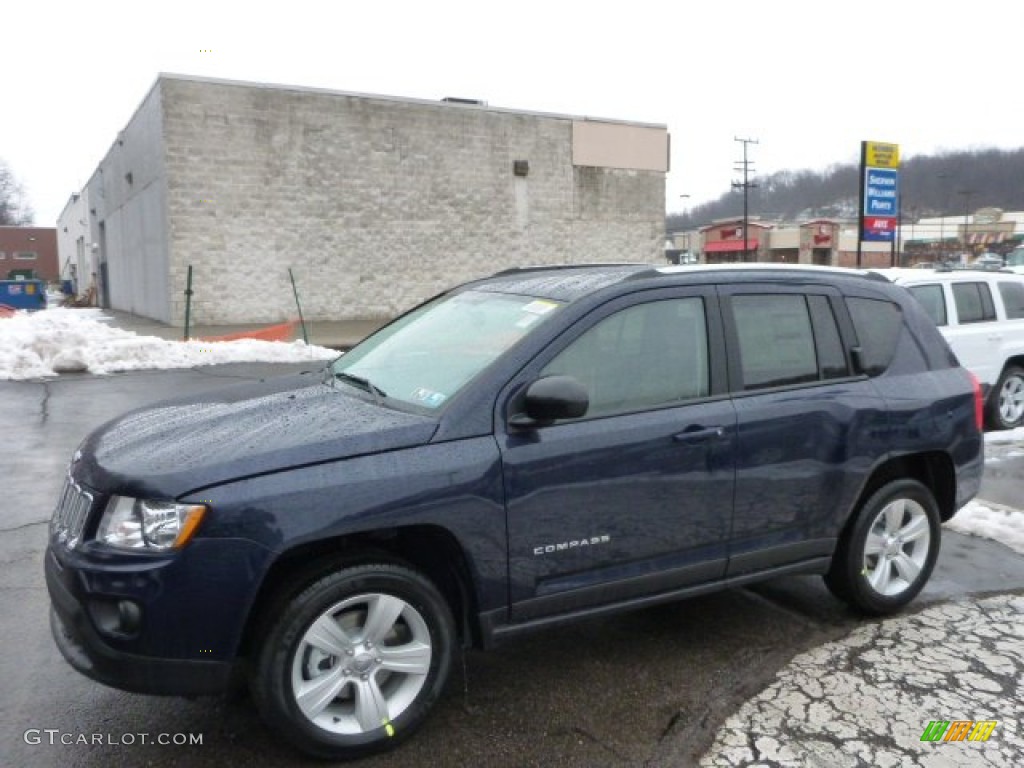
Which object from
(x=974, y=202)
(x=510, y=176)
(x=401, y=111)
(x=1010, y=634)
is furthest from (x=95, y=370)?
(x=974, y=202)

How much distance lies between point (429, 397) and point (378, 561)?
0.69 metres

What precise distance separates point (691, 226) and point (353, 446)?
98876 mm

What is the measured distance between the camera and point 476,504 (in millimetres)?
2992

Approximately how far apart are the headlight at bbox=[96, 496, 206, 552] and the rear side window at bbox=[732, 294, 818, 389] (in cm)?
241

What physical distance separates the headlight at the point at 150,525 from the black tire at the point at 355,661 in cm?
44

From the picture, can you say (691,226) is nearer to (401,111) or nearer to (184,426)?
(401,111)

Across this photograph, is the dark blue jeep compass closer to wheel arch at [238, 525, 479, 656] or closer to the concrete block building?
wheel arch at [238, 525, 479, 656]

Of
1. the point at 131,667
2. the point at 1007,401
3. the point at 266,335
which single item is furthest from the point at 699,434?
the point at 266,335

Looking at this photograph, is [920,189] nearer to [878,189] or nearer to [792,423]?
[878,189]

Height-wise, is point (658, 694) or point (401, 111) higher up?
point (401, 111)

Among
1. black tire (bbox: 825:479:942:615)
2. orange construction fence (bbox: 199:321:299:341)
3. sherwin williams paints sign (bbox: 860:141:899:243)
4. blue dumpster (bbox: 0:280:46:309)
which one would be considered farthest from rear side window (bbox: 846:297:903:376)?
blue dumpster (bbox: 0:280:46:309)

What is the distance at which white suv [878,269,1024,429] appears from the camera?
29.3ft

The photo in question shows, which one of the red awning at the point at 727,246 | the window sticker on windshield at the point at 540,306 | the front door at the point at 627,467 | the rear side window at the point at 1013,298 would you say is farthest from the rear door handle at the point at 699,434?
the red awning at the point at 727,246

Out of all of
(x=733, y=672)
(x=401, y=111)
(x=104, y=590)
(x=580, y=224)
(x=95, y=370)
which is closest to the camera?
(x=104, y=590)
